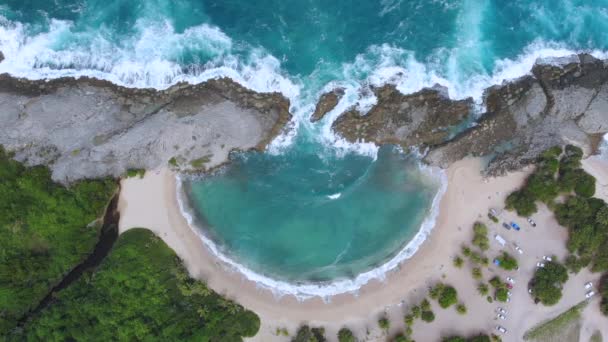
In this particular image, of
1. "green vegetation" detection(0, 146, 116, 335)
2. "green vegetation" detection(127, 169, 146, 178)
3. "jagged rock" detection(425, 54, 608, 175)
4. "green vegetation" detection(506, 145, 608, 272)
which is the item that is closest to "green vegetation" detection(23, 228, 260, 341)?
"green vegetation" detection(0, 146, 116, 335)

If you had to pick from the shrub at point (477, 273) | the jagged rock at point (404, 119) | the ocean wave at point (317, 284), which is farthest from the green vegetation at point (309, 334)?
the jagged rock at point (404, 119)

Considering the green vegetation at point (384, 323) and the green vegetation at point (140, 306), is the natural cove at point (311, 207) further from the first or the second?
the green vegetation at point (384, 323)

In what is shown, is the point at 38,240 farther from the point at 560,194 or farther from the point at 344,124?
the point at 560,194

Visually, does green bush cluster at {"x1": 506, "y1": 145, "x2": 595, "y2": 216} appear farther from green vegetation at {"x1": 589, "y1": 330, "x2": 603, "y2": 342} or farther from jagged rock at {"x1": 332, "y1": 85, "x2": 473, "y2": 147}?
green vegetation at {"x1": 589, "y1": 330, "x2": 603, "y2": 342}

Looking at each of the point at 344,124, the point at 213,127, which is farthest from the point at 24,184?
the point at 344,124

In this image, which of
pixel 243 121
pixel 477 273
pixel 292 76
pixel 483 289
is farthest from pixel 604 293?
pixel 243 121

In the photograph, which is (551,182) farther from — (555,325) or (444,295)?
(444,295)
